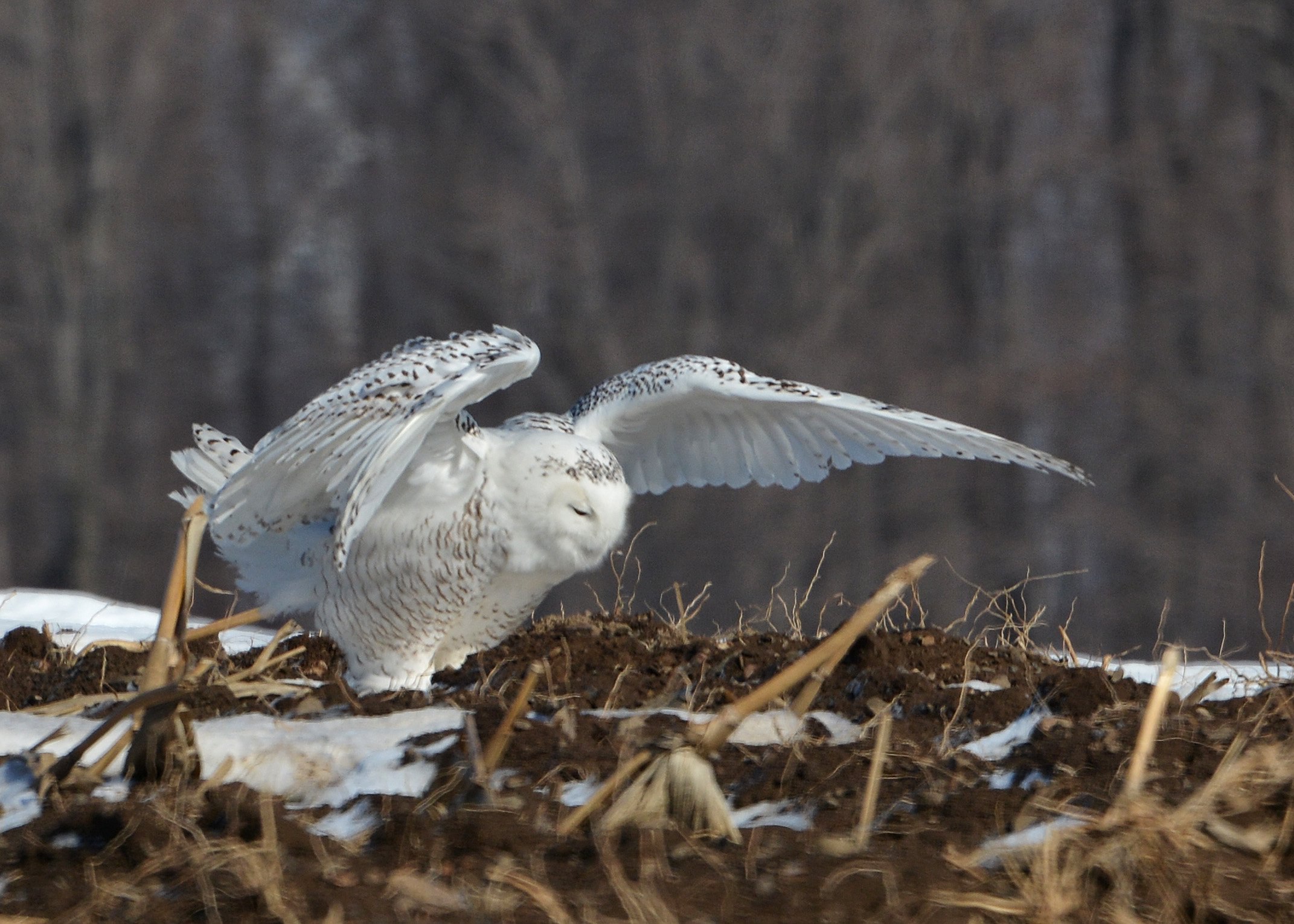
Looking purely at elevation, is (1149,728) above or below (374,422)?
below

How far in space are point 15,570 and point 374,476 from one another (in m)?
18.9

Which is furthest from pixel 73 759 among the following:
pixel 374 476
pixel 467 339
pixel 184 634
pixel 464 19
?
pixel 464 19

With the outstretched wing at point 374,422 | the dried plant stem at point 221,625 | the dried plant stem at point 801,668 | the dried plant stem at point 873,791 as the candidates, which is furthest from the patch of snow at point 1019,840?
the dried plant stem at point 221,625

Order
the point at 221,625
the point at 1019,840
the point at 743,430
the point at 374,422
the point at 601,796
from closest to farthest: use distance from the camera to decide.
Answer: the point at 1019,840 < the point at 601,796 < the point at 374,422 < the point at 221,625 < the point at 743,430

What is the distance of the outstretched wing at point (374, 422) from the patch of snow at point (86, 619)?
5.85 feet

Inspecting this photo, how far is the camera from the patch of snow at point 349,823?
8.60 ft

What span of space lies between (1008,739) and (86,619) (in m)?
4.91

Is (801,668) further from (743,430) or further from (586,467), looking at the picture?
(743,430)

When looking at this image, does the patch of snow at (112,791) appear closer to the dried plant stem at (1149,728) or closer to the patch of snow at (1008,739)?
the patch of snow at (1008,739)

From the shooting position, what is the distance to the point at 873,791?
261 centimetres

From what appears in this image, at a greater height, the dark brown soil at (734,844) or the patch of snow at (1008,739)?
the dark brown soil at (734,844)

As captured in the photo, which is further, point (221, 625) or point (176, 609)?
point (221, 625)

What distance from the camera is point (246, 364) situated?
22438 millimetres

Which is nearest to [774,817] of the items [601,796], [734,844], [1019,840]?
[734,844]
